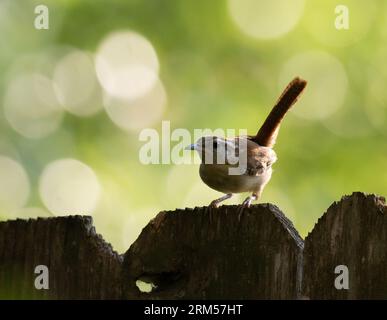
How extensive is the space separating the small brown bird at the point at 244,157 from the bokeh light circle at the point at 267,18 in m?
0.86

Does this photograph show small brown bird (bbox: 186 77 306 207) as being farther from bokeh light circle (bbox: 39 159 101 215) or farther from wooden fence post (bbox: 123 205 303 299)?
wooden fence post (bbox: 123 205 303 299)

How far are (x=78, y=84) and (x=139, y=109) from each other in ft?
1.90

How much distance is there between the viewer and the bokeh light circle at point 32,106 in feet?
19.6

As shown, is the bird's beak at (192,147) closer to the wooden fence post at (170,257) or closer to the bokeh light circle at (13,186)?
the bokeh light circle at (13,186)

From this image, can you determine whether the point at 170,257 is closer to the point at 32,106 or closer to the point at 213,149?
the point at 213,149

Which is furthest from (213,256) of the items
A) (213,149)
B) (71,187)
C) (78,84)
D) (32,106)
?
(32,106)

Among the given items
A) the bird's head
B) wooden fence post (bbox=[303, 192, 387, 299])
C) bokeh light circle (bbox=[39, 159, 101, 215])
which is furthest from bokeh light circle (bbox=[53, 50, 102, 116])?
wooden fence post (bbox=[303, 192, 387, 299])

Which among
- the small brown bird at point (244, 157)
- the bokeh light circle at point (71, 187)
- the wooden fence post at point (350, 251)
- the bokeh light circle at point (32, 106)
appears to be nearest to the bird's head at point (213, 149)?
the small brown bird at point (244, 157)

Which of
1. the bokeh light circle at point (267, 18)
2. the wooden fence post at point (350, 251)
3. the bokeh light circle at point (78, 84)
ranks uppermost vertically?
the bokeh light circle at point (267, 18)

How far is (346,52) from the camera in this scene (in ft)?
18.7

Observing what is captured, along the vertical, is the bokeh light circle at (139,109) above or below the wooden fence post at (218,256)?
above

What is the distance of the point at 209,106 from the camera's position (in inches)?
231

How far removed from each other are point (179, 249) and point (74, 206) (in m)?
2.72
